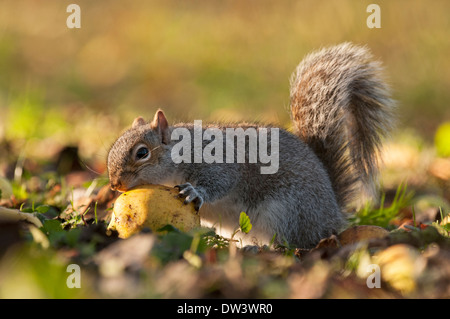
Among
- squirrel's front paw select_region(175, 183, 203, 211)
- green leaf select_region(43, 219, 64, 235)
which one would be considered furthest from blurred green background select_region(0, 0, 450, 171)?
green leaf select_region(43, 219, 64, 235)

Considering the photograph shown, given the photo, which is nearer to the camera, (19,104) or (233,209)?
(233,209)

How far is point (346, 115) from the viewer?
3.37 m

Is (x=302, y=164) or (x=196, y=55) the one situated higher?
(x=196, y=55)

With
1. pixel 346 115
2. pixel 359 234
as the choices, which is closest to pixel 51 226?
pixel 359 234

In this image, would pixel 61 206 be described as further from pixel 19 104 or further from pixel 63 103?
pixel 63 103

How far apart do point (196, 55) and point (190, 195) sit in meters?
5.33

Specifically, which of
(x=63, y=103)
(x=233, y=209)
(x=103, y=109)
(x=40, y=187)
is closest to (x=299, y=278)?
(x=233, y=209)

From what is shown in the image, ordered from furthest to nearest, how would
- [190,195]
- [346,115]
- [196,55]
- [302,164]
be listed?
[196,55], [346,115], [302,164], [190,195]

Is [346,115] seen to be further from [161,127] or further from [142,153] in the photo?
[142,153]

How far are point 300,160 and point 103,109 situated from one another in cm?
352

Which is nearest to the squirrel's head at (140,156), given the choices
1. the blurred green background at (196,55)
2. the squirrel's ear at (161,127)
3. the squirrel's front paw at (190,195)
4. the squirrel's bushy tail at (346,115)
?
the squirrel's ear at (161,127)

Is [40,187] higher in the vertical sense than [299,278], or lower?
higher

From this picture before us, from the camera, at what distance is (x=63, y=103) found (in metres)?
6.53

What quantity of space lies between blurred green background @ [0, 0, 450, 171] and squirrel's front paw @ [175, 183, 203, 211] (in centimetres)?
261
